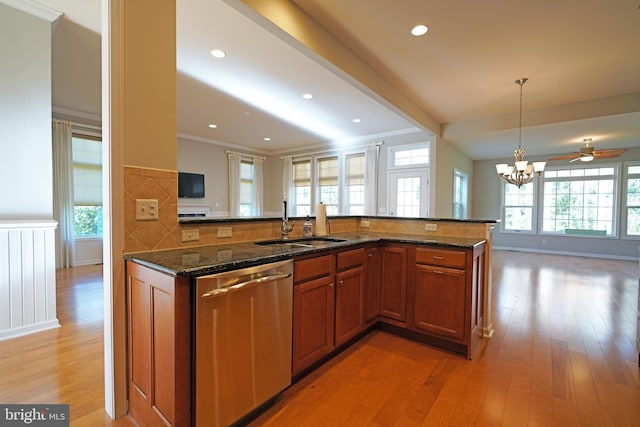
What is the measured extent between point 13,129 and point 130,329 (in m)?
2.59

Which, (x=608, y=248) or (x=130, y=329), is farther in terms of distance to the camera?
(x=608, y=248)

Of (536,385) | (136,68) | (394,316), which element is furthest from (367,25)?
(536,385)

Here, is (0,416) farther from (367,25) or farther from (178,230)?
(367,25)

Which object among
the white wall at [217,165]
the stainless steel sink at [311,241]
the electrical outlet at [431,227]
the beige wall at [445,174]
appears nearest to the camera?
the stainless steel sink at [311,241]

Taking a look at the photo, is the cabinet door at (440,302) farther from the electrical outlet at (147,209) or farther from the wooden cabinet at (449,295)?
the electrical outlet at (147,209)

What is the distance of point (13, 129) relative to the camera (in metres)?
2.69

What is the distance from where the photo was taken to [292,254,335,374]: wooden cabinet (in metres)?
1.84

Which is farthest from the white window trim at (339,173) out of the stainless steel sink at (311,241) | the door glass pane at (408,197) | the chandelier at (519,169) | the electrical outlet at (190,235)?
the electrical outlet at (190,235)

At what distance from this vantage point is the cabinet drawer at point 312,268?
71.5 inches

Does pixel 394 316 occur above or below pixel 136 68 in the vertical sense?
below

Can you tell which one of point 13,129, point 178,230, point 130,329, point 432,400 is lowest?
point 432,400

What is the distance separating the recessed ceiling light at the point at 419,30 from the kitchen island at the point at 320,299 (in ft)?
6.50

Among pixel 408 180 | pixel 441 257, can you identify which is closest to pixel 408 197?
pixel 408 180

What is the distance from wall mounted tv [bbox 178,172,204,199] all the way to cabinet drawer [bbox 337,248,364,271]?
5.83m
